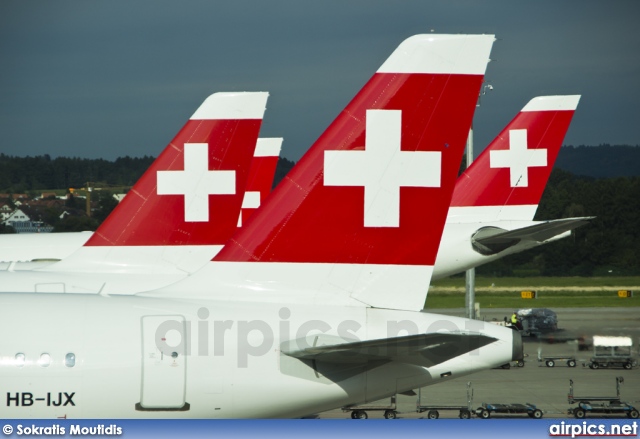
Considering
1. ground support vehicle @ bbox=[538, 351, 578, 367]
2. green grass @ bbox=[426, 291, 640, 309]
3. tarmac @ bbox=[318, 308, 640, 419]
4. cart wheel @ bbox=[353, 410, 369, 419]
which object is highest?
green grass @ bbox=[426, 291, 640, 309]

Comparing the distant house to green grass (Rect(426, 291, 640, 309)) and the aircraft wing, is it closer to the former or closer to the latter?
green grass (Rect(426, 291, 640, 309))

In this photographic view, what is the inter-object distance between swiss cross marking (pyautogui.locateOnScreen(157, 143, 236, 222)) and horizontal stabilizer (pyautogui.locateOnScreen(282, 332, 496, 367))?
11.2 m

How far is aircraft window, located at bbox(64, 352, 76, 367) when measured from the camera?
11445 millimetres

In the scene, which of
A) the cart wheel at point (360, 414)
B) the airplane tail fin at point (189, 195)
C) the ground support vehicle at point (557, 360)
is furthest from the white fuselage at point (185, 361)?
the ground support vehicle at point (557, 360)

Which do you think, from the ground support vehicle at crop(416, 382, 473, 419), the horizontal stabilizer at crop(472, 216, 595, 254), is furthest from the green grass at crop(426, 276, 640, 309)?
the ground support vehicle at crop(416, 382, 473, 419)

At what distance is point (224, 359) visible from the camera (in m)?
11.7

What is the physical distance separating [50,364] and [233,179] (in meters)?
12.0

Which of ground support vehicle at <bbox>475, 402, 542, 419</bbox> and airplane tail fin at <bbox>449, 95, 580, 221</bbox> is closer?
ground support vehicle at <bbox>475, 402, 542, 419</bbox>

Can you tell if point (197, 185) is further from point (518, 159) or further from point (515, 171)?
point (518, 159)

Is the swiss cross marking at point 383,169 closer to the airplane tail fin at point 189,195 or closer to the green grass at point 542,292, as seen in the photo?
the airplane tail fin at point 189,195

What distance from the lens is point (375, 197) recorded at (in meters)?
12.7

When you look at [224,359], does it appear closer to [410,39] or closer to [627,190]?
[410,39]

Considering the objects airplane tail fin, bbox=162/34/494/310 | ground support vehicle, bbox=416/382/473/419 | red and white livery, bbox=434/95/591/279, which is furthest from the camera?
red and white livery, bbox=434/95/591/279

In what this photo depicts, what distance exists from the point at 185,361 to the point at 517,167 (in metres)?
28.2
